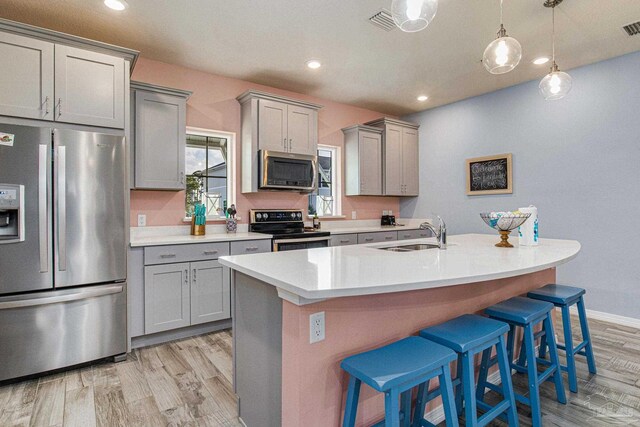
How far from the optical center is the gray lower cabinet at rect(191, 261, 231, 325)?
311cm

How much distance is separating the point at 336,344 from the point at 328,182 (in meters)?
3.72

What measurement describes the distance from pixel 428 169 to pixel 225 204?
316 centimetres

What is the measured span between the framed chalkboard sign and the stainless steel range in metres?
2.23

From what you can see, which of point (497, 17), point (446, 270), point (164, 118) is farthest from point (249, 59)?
point (446, 270)

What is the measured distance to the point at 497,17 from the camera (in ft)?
8.98

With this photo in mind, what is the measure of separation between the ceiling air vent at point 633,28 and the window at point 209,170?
12.8ft

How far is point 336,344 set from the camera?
4.85 feet

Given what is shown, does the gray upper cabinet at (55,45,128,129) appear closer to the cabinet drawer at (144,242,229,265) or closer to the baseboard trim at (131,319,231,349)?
the cabinet drawer at (144,242,229,265)

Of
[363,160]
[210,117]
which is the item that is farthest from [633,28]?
[210,117]

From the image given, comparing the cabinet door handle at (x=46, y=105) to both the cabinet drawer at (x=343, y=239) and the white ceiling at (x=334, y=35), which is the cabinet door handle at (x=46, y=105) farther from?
the cabinet drawer at (x=343, y=239)

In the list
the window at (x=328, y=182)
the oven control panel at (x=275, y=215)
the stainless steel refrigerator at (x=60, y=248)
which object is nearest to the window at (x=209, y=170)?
the oven control panel at (x=275, y=215)

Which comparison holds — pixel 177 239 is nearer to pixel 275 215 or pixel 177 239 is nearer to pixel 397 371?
pixel 275 215

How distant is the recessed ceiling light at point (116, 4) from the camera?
2.49 metres

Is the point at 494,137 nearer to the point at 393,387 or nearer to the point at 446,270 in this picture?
the point at 446,270
